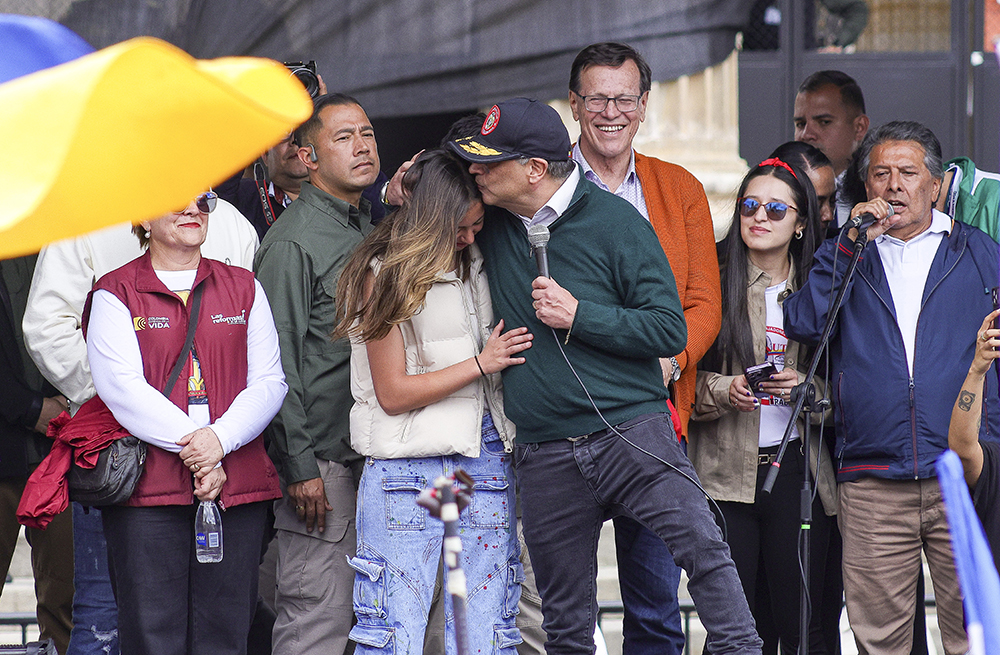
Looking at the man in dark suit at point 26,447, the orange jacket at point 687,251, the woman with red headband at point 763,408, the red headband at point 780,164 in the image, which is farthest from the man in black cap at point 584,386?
the man in dark suit at point 26,447

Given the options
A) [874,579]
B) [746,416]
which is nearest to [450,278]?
[746,416]

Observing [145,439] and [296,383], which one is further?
[296,383]

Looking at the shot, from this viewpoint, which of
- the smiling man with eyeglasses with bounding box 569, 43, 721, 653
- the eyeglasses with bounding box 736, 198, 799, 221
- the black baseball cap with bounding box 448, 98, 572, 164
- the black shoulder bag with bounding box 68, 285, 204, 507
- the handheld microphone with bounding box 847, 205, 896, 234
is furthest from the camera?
the eyeglasses with bounding box 736, 198, 799, 221

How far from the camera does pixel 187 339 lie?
3379 mm

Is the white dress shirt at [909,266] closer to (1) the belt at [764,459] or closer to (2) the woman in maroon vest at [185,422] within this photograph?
(1) the belt at [764,459]

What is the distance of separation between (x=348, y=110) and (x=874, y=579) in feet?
7.63

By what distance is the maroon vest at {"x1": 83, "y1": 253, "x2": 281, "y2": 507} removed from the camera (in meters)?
3.33

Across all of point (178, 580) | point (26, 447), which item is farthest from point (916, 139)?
point (26, 447)

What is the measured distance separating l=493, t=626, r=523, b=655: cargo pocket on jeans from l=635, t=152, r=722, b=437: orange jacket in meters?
0.94

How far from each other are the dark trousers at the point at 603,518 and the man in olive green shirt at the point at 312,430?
659 millimetres

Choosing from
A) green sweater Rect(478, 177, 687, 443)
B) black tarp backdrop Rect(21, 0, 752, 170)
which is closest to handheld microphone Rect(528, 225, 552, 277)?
green sweater Rect(478, 177, 687, 443)

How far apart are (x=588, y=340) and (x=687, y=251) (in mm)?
876

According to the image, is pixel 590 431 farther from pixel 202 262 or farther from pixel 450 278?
pixel 202 262

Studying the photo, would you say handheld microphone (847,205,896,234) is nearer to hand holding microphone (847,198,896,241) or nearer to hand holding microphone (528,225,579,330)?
hand holding microphone (847,198,896,241)
